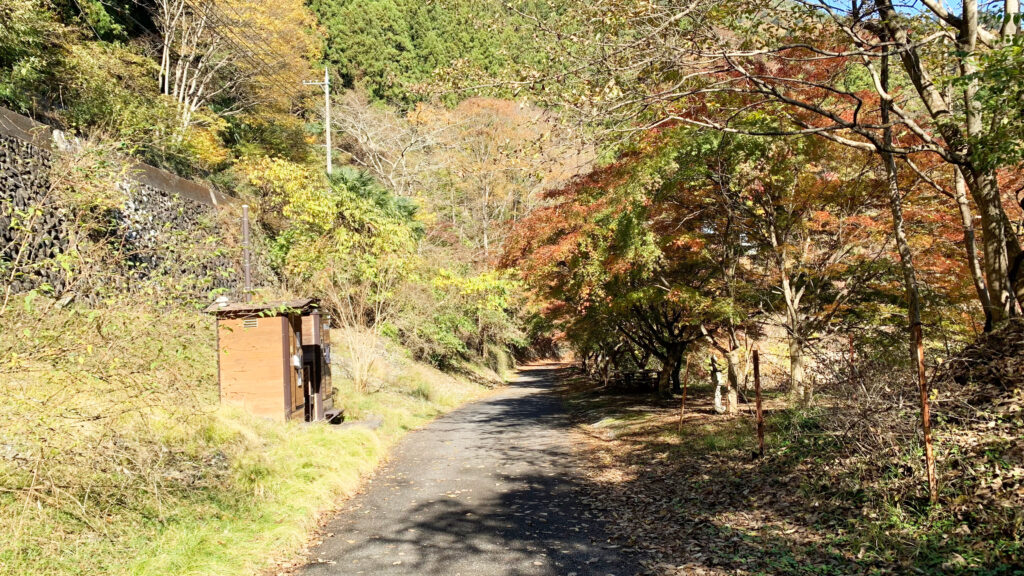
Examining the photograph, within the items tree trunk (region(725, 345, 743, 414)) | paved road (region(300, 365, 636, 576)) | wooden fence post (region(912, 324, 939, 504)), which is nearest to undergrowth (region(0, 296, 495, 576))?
paved road (region(300, 365, 636, 576))

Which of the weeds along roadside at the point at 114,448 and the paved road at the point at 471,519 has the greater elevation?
the weeds along roadside at the point at 114,448

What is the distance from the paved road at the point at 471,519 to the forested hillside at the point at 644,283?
486mm

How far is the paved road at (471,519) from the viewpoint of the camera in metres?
5.57

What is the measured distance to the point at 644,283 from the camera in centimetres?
1376

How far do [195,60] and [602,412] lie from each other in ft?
77.7

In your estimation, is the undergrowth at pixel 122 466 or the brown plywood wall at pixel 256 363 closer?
the undergrowth at pixel 122 466

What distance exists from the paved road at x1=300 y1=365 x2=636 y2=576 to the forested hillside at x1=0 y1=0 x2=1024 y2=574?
49 cm

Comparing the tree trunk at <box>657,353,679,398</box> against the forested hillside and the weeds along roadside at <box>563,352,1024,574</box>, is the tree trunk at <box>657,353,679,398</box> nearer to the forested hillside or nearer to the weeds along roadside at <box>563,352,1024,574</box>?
the forested hillside

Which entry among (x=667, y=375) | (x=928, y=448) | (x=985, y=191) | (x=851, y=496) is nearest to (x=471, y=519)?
(x=851, y=496)

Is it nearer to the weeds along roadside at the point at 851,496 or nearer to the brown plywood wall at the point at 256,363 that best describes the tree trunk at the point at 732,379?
the weeds along roadside at the point at 851,496

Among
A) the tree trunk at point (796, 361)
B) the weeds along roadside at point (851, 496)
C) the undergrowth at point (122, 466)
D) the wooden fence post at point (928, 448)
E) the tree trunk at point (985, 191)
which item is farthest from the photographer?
the tree trunk at point (796, 361)

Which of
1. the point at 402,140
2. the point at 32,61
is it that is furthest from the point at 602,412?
the point at 402,140

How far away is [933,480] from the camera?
201 inches

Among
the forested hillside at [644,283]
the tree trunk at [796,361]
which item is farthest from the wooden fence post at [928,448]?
the tree trunk at [796,361]
